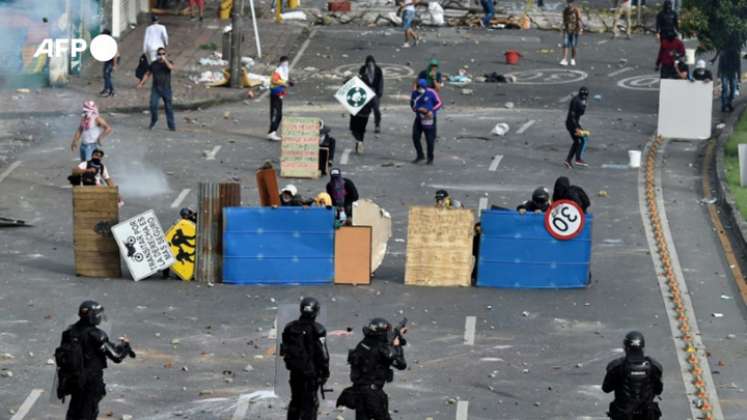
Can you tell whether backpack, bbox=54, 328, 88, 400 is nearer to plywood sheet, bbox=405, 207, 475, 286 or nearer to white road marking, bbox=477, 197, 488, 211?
plywood sheet, bbox=405, 207, 475, 286

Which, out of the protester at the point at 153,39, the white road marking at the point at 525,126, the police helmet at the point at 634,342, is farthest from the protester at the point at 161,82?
the police helmet at the point at 634,342

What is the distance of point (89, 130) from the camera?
3053 centimetres

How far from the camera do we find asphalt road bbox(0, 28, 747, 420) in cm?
2019

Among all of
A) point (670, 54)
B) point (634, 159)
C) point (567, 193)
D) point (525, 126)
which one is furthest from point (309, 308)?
point (670, 54)

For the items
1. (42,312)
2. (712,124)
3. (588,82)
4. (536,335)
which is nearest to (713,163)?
(712,124)

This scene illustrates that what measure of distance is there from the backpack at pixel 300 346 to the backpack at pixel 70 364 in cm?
197

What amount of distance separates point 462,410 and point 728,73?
21555mm

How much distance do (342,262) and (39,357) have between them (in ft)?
17.4

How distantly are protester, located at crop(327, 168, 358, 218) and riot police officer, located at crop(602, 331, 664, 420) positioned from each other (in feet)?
35.2

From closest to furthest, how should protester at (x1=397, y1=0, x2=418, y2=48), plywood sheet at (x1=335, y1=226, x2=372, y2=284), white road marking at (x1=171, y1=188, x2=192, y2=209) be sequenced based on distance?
plywood sheet at (x1=335, y1=226, x2=372, y2=284)
white road marking at (x1=171, y1=188, x2=192, y2=209)
protester at (x1=397, y1=0, x2=418, y2=48)

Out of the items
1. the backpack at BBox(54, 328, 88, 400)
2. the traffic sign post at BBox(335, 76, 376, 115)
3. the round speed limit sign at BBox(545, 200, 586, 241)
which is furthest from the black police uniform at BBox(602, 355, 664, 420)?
the traffic sign post at BBox(335, 76, 376, 115)

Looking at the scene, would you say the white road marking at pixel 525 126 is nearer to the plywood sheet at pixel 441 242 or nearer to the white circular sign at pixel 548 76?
the white circular sign at pixel 548 76

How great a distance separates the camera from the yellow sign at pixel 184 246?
2519 cm

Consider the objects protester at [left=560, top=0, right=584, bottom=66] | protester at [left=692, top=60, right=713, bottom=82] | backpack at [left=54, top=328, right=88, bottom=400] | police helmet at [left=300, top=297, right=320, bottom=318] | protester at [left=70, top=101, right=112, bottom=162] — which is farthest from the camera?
protester at [left=560, top=0, right=584, bottom=66]
